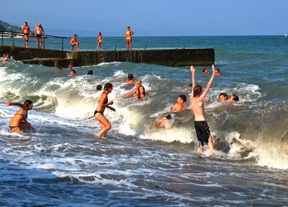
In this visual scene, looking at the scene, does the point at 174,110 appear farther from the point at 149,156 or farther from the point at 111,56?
the point at 111,56

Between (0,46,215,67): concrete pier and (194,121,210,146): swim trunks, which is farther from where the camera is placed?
(0,46,215,67): concrete pier

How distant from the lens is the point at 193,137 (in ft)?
38.8

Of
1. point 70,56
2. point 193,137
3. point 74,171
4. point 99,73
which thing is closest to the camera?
point 74,171

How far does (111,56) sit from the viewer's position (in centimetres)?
2927

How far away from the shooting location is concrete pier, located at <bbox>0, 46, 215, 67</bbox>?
94.6 ft

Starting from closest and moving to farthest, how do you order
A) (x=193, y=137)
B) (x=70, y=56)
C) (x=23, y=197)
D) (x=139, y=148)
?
1. (x=23, y=197)
2. (x=139, y=148)
3. (x=193, y=137)
4. (x=70, y=56)

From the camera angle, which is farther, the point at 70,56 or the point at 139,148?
the point at 70,56

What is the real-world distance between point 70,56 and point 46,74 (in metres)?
4.58

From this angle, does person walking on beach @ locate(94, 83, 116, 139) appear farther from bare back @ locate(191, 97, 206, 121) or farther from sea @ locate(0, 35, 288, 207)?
bare back @ locate(191, 97, 206, 121)

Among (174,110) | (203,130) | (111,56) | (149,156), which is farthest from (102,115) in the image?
(111,56)

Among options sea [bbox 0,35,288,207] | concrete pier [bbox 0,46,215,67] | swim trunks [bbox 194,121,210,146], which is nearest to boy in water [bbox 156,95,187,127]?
sea [bbox 0,35,288,207]

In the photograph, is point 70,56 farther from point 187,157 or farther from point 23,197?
point 23,197

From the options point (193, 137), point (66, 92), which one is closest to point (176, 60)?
point (66, 92)

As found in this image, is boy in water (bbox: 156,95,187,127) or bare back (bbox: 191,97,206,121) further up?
bare back (bbox: 191,97,206,121)
